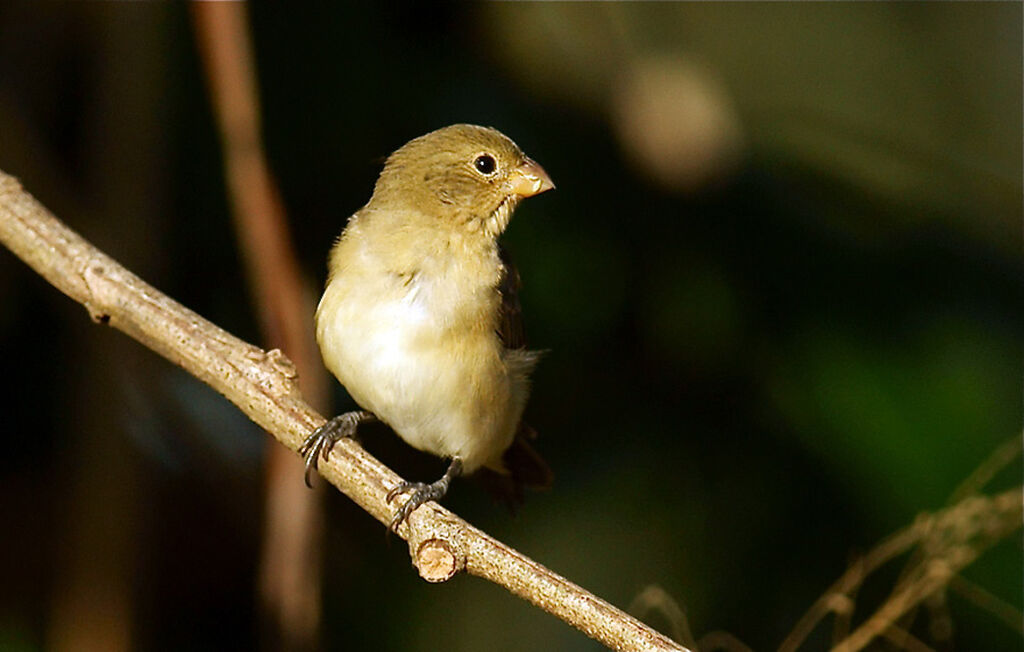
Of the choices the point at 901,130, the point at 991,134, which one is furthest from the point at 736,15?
the point at 991,134

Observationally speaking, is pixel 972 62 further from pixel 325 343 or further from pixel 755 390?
pixel 325 343

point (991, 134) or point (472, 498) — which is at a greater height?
point (991, 134)

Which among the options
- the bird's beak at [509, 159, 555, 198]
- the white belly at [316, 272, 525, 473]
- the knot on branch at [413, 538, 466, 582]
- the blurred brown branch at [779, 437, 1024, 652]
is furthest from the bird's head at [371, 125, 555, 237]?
the blurred brown branch at [779, 437, 1024, 652]

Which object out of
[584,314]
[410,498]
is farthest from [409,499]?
[584,314]

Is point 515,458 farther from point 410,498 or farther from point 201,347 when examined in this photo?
point 201,347

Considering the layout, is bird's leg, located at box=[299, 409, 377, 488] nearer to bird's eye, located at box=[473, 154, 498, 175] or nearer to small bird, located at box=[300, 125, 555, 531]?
small bird, located at box=[300, 125, 555, 531]
